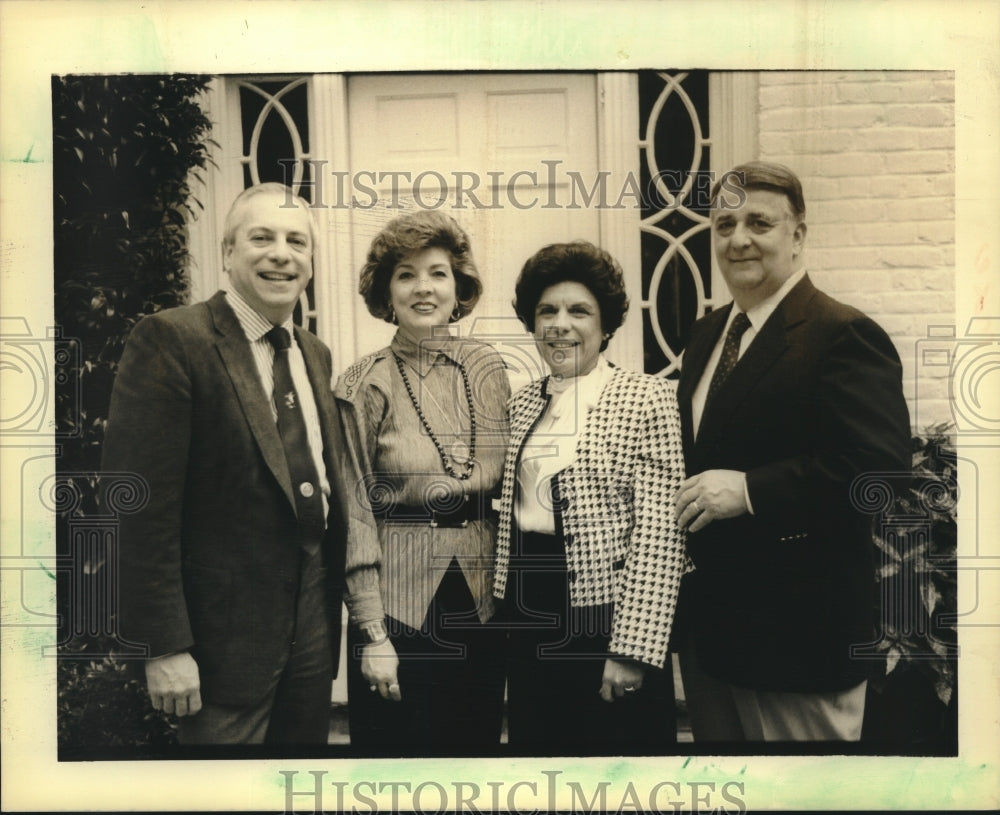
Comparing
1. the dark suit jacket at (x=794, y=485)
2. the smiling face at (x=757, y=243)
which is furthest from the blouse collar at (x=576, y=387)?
the smiling face at (x=757, y=243)

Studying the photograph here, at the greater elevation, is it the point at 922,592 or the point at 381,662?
the point at 922,592

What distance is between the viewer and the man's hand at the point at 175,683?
425cm

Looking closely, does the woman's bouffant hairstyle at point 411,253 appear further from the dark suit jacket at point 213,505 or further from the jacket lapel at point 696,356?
the jacket lapel at point 696,356

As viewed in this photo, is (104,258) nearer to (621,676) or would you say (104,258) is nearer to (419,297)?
(419,297)

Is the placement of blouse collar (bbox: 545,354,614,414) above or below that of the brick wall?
below

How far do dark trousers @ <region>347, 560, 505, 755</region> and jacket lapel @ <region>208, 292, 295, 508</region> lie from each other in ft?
2.01

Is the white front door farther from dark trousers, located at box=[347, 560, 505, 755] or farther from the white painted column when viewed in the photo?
dark trousers, located at box=[347, 560, 505, 755]

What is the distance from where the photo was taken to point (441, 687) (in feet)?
14.2

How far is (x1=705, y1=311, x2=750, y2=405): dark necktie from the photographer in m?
4.27

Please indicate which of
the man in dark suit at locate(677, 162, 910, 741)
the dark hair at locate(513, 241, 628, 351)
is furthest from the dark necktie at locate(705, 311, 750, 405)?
the dark hair at locate(513, 241, 628, 351)

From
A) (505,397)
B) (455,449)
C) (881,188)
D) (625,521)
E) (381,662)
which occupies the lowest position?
(381,662)

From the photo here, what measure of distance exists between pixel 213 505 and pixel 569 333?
1.32 metres

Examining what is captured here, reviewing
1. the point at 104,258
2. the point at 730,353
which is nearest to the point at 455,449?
the point at 730,353

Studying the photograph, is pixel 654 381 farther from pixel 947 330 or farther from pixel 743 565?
pixel 947 330
